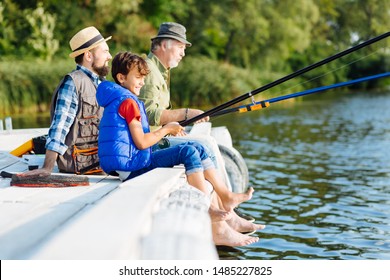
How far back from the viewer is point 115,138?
4.75 meters

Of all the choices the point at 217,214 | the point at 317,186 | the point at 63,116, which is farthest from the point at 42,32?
the point at 217,214

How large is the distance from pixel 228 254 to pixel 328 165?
5996 millimetres

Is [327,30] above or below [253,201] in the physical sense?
above

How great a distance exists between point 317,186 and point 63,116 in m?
5.42

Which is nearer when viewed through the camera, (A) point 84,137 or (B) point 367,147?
(A) point 84,137

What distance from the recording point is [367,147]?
1437 cm

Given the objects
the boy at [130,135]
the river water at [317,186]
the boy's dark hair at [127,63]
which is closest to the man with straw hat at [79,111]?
the boy at [130,135]

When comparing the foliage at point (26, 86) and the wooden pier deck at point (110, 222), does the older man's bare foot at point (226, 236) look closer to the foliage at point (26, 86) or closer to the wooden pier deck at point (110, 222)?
the wooden pier deck at point (110, 222)

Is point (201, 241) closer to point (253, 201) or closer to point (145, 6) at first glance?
point (253, 201)

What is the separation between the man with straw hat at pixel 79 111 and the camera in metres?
5.15

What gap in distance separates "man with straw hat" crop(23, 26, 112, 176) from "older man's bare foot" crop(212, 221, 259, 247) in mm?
964
